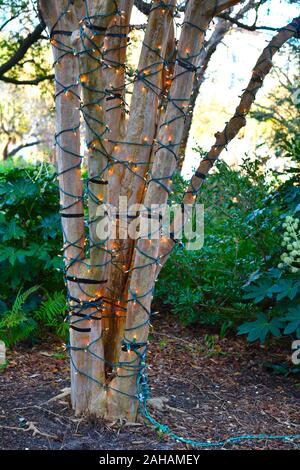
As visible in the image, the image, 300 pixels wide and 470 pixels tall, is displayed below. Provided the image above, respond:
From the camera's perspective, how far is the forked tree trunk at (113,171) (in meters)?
2.96

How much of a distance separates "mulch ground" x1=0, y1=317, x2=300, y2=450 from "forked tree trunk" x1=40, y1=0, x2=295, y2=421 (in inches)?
7.2

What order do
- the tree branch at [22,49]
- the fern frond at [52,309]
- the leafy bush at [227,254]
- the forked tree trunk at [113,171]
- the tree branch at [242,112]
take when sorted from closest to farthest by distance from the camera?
the forked tree trunk at [113,171] < the tree branch at [242,112] < the fern frond at [52,309] < the leafy bush at [227,254] < the tree branch at [22,49]

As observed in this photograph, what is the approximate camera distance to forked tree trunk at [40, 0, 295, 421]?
2957 mm

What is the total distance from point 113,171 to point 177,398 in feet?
4.52

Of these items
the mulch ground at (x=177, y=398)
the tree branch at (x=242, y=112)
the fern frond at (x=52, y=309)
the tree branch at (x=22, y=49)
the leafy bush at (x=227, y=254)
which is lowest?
the mulch ground at (x=177, y=398)

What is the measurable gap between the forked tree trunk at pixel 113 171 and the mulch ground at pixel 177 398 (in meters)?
0.18

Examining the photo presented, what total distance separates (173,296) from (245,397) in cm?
133

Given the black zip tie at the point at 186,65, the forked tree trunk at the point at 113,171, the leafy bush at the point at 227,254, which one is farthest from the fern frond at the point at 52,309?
the black zip tie at the point at 186,65

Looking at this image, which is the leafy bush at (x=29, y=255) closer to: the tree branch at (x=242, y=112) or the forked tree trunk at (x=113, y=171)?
the forked tree trunk at (x=113, y=171)

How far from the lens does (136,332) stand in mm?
3055

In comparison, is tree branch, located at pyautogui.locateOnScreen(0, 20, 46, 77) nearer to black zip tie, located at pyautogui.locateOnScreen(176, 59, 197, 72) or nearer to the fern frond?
the fern frond

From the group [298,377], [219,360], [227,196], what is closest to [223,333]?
[219,360]

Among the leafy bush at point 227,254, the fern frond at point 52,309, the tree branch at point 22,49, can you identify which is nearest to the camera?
the fern frond at point 52,309

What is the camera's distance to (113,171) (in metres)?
3.17
